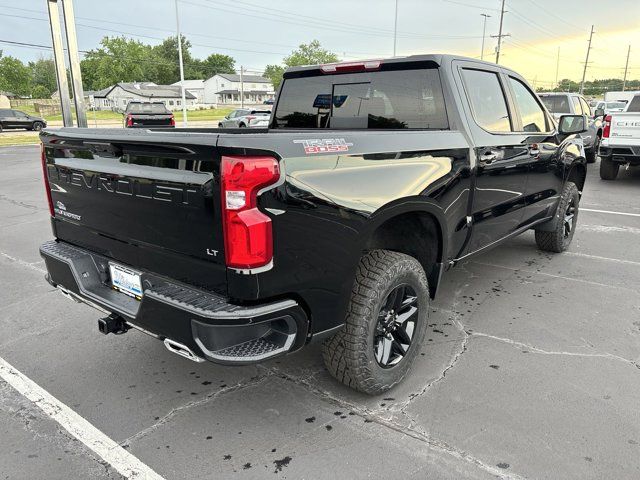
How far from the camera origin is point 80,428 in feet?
8.78

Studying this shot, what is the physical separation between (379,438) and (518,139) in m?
2.76

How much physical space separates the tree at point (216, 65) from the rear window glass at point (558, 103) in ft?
404

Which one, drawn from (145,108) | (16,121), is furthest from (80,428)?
(16,121)

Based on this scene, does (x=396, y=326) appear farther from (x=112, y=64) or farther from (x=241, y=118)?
(x=112, y=64)

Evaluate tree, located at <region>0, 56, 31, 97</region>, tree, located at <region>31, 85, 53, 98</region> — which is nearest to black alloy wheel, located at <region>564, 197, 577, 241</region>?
tree, located at <region>0, 56, 31, 97</region>

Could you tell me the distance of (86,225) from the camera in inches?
114

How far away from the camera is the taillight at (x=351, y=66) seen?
3.67m

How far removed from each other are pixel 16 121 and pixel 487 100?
37370mm

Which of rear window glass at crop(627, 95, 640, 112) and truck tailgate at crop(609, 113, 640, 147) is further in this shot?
rear window glass at crop(627, 95, 640, 112)

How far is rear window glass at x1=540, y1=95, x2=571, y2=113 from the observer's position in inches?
490

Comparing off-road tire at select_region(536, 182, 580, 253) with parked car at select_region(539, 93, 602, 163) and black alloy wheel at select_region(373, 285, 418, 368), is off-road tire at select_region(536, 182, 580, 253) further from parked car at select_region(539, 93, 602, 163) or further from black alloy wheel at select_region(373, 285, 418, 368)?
parked car at select_region(539, 93, 602, 163)

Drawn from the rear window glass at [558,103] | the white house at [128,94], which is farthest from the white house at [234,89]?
the rear window glass at [558,103]

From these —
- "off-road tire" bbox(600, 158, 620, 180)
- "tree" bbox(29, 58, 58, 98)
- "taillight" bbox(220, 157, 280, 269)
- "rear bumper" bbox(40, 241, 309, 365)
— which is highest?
"tree" bbox(29, 58, 58, 98)

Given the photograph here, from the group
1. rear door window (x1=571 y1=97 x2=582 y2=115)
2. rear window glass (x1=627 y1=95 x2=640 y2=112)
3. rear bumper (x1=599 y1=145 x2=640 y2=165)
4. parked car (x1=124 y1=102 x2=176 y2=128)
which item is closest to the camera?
rear bumper (x1=599 y1=145 x2=640 y2=165)
